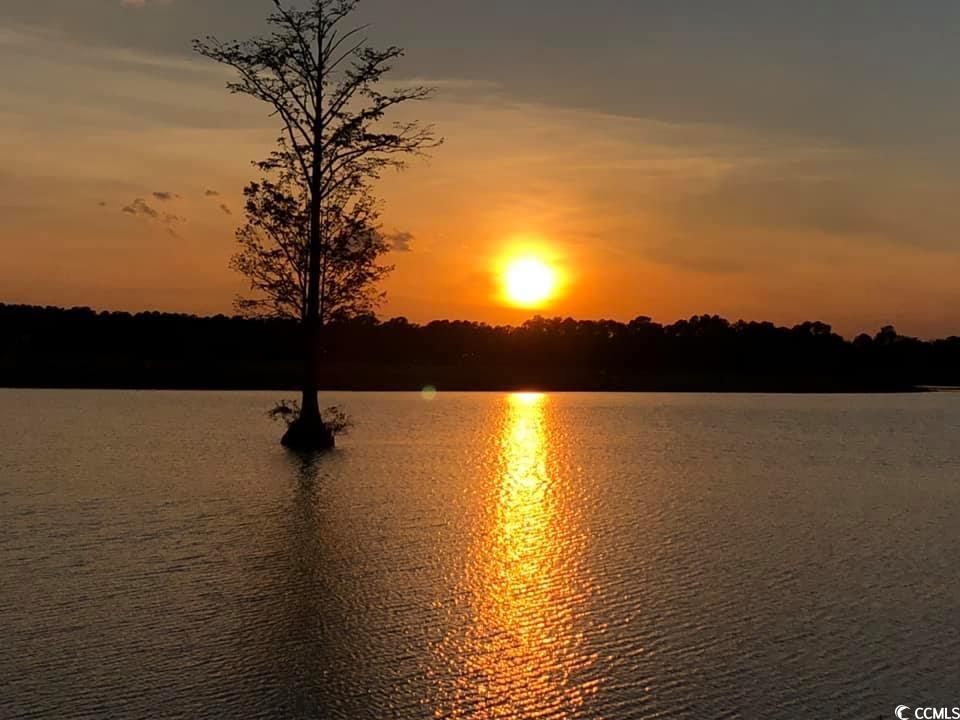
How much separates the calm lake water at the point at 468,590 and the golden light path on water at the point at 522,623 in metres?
0.05

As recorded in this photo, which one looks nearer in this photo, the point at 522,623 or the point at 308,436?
the point at 522,623

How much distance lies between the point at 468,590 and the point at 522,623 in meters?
2.01

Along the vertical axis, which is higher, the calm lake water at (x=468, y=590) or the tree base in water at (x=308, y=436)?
the tree base in water at (x=308, y=436)

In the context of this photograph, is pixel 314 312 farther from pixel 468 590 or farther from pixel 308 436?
pixel 468 590

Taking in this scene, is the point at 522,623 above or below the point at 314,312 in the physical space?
below

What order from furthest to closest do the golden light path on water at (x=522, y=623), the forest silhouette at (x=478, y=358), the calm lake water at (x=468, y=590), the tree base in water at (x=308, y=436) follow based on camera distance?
the forest silhouette at (x=478, y=358), the tree base in water at (x=308, y=436), the calm lake water at (x=468, y=590), the golden light path on water at (x=522, y=623)

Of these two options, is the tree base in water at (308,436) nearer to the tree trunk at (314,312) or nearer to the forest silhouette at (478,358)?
the tree trunk at (314,312)

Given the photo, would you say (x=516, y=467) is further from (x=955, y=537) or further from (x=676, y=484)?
(x=955, y=537)

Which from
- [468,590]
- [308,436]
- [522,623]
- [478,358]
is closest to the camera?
[522,623]

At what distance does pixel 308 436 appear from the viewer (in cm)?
3825

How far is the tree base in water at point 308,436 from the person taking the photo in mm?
38094

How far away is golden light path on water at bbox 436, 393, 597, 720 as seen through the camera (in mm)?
9664

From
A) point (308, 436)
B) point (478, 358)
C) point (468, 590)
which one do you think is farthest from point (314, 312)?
point (478, 358)

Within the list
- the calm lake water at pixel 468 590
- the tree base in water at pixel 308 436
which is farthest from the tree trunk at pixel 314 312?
the calm lake water at pixel 468 590
